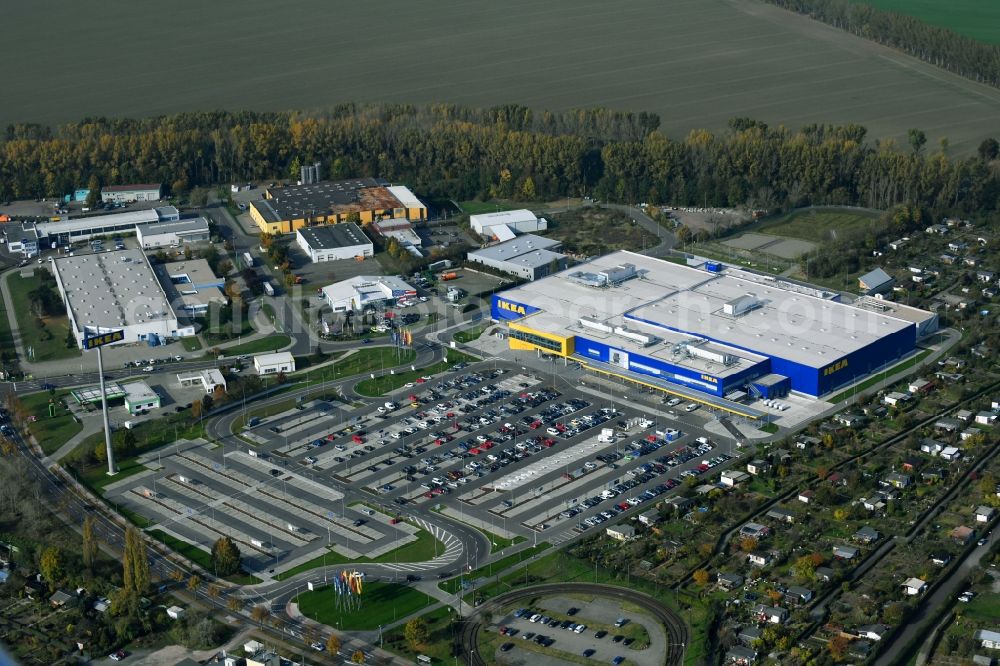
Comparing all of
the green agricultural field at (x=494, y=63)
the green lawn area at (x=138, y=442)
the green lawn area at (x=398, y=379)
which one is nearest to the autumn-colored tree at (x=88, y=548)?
the green lawn area at (x=138, y=442)

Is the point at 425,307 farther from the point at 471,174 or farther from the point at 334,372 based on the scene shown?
the point at 471,174

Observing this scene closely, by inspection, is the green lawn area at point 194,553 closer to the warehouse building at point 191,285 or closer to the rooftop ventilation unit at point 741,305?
the warehouse building at point 191,285

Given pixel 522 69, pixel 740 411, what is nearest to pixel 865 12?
pixel 522 69

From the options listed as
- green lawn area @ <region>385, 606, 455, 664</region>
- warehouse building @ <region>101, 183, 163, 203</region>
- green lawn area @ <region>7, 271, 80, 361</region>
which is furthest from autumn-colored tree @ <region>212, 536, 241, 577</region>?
warehouse building @ <region>101, 183, 163, 203</region>

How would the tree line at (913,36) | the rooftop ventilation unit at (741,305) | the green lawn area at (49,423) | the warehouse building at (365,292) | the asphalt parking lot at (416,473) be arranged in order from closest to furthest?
the asphalt parking lot at (416,473), the green lawn area at (49,423), the rooftop ventilation unit at (741,305), the warehouse building at (365,292), the tree line at (913,36)

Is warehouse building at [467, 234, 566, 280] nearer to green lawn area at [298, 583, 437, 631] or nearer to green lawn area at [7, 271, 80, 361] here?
green lawn area at [7, 271, 80, 361]

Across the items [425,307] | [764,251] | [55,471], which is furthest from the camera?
[764,251]
